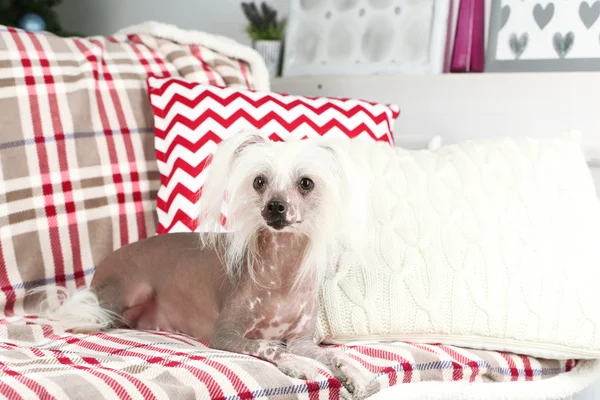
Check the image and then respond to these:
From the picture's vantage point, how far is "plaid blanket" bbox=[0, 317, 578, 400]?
0.90m

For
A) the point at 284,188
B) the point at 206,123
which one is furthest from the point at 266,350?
the point at 206,123

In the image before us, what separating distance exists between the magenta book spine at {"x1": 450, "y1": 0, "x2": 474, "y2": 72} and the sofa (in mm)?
491

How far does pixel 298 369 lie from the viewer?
104cm

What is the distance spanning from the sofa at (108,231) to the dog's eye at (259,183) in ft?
0.78

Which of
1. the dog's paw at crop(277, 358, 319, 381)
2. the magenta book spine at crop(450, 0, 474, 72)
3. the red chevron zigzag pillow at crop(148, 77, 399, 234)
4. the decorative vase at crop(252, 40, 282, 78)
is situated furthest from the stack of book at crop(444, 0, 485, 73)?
the dog's paw at crop(277, 358, 319, 381)

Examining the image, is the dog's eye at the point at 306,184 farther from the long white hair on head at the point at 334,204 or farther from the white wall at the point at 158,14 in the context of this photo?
the white wall at the point at 158,14

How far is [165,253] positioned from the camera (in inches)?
50.8

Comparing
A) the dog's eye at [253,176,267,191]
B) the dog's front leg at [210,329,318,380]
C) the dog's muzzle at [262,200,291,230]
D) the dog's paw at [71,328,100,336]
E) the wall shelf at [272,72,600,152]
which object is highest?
the wall shelf at [272,72,600,152]

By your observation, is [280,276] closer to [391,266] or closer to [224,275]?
[224,275]

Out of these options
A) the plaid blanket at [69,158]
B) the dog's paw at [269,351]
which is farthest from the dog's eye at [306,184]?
the plaid blanket at [69,158]

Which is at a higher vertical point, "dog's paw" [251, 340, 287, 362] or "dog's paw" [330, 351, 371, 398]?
"dog's paw" [251, 340, 287, 362]

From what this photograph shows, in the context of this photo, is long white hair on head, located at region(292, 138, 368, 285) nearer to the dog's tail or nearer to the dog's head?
the dog's head

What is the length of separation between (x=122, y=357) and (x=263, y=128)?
2.10 ft

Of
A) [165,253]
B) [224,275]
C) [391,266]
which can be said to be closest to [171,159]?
[165,253]
